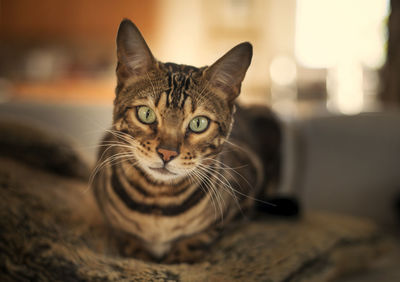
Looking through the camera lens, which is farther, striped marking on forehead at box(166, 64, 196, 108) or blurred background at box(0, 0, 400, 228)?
blurred background at box(0, 0, 400, 228)

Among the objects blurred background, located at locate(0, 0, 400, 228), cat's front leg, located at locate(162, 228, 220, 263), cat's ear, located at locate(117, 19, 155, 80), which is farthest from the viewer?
blurred background, located at locate(0, 0, 400, 228)

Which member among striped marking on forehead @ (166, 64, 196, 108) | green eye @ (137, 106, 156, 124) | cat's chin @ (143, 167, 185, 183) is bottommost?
cat's chin @ (143, 167, 185, 183)

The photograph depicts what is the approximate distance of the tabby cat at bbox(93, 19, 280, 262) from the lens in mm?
556

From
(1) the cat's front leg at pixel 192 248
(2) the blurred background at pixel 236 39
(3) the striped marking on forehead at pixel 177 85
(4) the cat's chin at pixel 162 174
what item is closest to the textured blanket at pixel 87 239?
(1) the cat's front leg at pixel 192 248

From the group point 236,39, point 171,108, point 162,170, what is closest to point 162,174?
point 162,170

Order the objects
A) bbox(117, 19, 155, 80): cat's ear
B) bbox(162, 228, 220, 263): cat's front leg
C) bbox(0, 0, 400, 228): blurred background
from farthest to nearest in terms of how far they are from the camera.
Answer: bbox(0, 0, 400, 228): blurred background
bbox(162, 228, 220, 263): cat's front leg
bbox(117, 19, 155, 80): cat's ear

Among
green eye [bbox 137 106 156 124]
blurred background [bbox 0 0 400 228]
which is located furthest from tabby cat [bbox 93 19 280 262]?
blurred background [bbox 0 0 400 228]

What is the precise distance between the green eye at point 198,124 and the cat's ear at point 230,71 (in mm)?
59

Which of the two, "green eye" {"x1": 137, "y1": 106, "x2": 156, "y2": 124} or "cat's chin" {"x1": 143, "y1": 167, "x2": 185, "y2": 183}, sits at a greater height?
"green eye" {"x1": 137, "y1": 106, "x2": 156, "y2": 124}

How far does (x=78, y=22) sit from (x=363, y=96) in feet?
10.5

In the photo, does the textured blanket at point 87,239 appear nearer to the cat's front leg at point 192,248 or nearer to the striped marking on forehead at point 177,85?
the cat's front leg at point 192,248

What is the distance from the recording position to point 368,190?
128 centimetres

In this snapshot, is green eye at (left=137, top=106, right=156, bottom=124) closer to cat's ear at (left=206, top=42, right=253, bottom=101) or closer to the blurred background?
cat's ear at (left=206, top=42, right=253, bottom=101)

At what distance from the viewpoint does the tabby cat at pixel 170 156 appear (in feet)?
1.82
